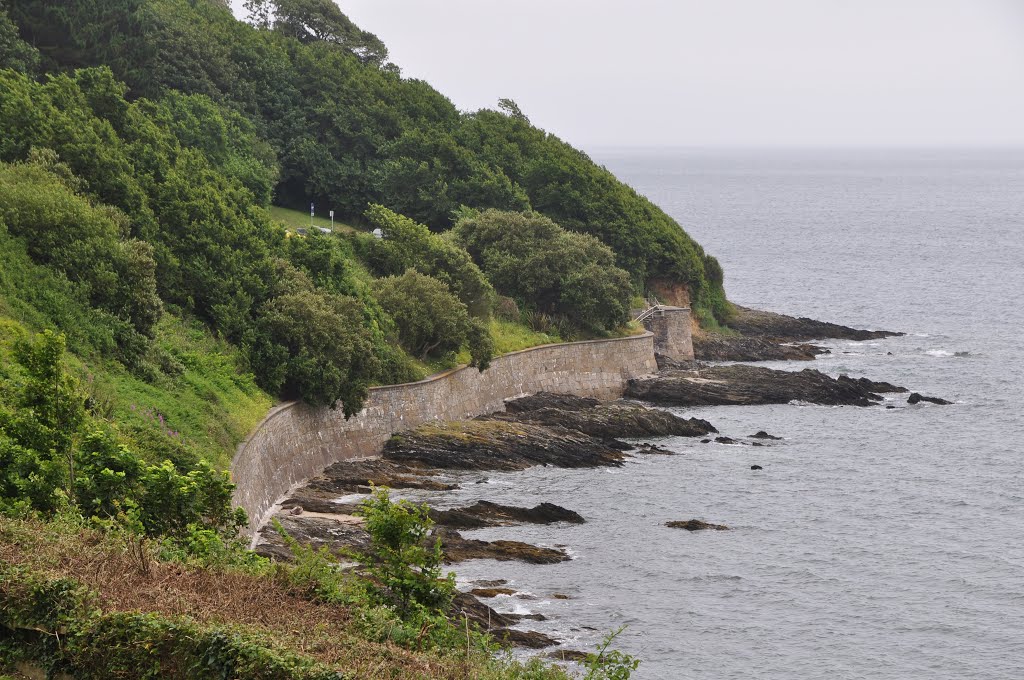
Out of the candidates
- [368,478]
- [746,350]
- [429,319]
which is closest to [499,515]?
[368,478]

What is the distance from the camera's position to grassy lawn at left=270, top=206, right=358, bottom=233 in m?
75.9

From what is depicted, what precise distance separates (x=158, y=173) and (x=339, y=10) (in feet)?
176

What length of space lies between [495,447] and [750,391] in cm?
2121

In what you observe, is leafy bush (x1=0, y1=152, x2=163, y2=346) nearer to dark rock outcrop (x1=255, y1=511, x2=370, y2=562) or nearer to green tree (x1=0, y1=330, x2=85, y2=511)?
dark rock outcrop (x1=255, y1=511, x2=370, y2=562)

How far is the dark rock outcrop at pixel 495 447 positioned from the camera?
52.0m

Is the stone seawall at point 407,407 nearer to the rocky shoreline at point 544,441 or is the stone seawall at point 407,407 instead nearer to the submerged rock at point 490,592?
the rocky shoreline at point 544,441

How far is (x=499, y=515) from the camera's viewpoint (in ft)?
149

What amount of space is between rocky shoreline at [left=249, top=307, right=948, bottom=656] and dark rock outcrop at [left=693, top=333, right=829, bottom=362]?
9 cm

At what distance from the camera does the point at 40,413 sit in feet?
82.2

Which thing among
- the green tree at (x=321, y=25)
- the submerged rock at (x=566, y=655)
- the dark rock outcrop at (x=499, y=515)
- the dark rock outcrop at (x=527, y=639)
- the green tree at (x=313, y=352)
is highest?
the green tree at (x=321, y=25)

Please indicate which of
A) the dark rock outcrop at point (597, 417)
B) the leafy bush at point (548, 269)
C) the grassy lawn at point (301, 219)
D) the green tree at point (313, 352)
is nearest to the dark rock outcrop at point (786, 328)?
the leafy bush at point (548, 269)

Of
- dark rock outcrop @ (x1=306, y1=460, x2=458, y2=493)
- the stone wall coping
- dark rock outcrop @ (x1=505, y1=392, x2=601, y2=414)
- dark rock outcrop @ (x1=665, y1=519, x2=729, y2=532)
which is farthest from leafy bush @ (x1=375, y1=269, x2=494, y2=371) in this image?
dark rock outcrop @ (x1=665, y1=519, x2=729, y2=532)

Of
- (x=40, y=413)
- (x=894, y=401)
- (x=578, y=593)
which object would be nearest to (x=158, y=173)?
(x=578, y=593)

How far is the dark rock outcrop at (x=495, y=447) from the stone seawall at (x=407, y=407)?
0.89 m
